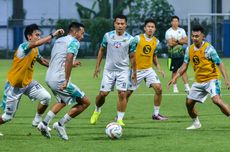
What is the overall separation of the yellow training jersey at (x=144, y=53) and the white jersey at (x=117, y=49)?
5.16ft

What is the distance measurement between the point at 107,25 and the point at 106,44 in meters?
35.9

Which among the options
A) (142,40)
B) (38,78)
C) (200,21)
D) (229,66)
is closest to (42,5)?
(200,21)

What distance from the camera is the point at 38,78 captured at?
105 feet

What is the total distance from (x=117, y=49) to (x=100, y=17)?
3829 cm

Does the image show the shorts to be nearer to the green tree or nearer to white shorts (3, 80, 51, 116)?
white shorts (3, 80, 51, 116)

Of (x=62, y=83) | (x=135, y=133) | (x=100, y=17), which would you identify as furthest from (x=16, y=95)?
(x=100, y=17)

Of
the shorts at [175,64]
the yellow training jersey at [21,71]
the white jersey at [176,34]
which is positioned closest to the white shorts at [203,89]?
the yellow training jersey at [21,71]

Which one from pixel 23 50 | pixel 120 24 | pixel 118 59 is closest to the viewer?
pixel 23 50

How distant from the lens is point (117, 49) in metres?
16.6

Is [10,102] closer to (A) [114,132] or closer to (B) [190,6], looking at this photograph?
(A) [114,132]

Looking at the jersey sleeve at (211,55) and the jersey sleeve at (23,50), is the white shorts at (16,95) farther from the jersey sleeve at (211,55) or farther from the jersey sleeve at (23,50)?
the jersey sleeve at (211,55)

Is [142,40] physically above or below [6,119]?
above

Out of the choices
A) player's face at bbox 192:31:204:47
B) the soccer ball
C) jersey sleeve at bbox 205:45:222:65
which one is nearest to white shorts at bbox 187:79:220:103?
jersey sleeve at bbox 205:45:222:65

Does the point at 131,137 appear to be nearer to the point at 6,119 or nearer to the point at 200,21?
the point at 6,119
